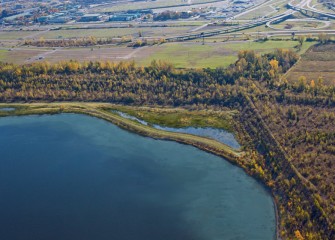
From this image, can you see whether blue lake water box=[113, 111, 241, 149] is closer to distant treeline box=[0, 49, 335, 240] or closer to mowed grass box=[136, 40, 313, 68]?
distant treeline box=[0, 49, 335, 240]

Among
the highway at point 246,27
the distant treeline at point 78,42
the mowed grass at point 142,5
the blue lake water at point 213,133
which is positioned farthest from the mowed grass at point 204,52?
the mowed grass at point 142,5

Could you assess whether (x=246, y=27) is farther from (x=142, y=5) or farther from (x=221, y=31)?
(x=142, y=5)

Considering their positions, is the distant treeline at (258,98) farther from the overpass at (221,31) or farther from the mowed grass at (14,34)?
the mowed grass at (14,34)

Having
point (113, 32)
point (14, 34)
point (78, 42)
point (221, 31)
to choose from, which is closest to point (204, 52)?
point (221, 31)

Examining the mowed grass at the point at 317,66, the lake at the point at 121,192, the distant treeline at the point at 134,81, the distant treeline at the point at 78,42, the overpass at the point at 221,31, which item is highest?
the distant treeline at the point at 78,42

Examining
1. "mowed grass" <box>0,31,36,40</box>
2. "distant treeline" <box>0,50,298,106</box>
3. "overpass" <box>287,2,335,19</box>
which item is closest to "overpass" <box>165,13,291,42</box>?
"overpass" <box>287,2,335,19</box>

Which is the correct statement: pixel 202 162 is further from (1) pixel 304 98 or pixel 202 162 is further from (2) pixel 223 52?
(2) pixel 223 52
